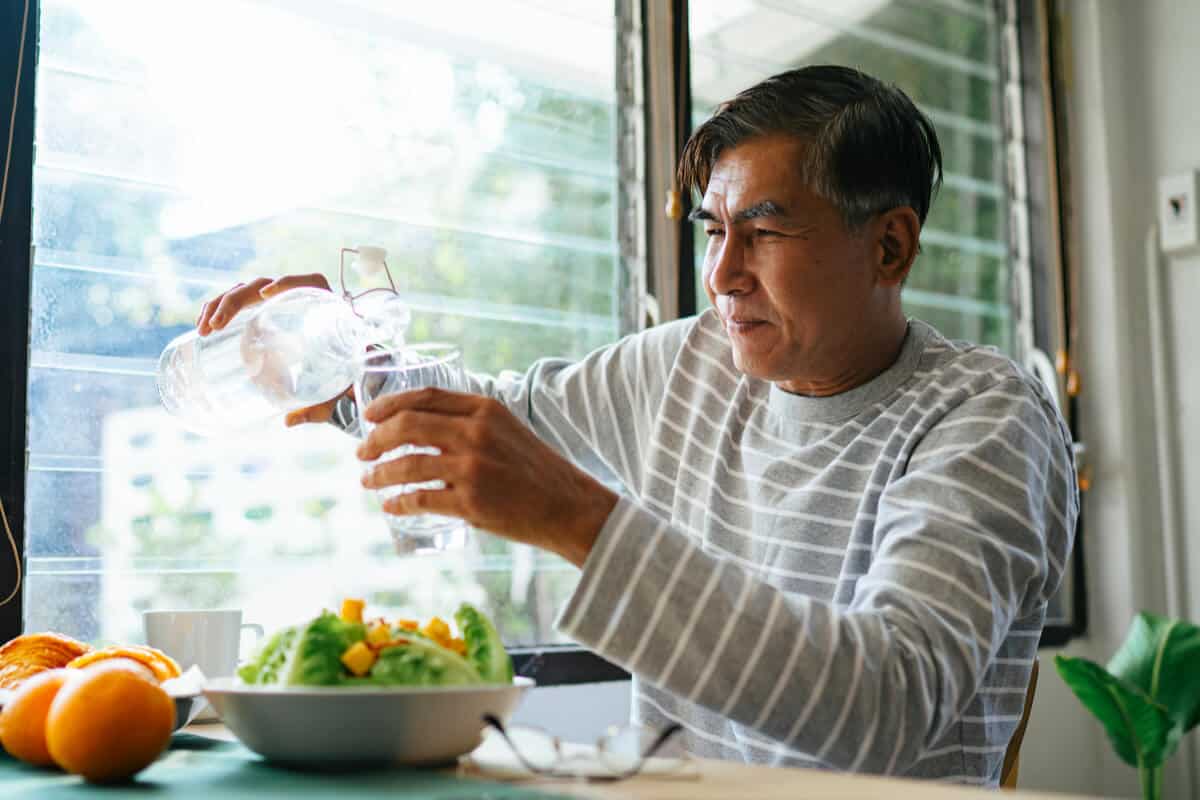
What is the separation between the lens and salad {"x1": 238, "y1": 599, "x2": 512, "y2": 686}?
33.8 inches

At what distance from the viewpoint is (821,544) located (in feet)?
4.55

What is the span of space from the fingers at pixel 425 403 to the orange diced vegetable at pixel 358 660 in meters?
0.17

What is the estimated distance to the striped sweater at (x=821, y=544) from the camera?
3.17 feet

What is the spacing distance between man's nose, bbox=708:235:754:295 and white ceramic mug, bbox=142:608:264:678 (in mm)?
663

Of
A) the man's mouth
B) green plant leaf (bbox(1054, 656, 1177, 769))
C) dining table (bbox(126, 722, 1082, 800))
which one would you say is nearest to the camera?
dining table (bbox(126, 722, 1082, 800))

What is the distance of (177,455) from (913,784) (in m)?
1.22

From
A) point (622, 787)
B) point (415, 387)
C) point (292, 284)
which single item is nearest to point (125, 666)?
point (415, 387)

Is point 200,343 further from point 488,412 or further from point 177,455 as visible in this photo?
point 488,412

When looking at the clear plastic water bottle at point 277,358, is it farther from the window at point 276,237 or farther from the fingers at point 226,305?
the window at point 276,237

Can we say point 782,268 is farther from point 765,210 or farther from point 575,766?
point 575,766

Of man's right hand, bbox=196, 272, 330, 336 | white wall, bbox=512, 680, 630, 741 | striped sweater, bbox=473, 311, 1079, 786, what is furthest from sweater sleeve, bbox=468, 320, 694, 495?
white wall, bbox=512, 680, 630, 741

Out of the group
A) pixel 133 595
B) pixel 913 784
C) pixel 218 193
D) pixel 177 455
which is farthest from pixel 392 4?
pixel 913 784

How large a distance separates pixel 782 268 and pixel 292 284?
1.83 ft

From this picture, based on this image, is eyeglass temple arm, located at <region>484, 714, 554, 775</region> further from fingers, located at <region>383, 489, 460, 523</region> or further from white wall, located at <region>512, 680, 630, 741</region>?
white wall, located at <region>512, 680, 630, 741</region>
